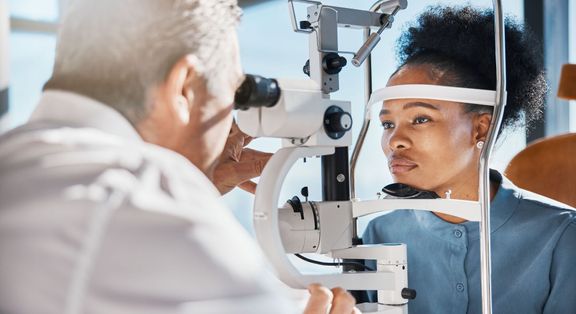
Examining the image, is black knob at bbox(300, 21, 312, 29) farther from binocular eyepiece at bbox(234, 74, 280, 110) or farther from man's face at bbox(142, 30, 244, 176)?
man's face at bbox(142, 30, 244, 176)

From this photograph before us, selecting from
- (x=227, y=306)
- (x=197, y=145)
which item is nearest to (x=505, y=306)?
(x=197, y=145)

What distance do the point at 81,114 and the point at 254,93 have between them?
32 centimetres

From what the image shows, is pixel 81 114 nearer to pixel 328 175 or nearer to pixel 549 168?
pixel 328 175

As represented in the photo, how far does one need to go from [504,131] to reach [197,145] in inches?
41.7

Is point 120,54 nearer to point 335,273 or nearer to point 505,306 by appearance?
point 335,273

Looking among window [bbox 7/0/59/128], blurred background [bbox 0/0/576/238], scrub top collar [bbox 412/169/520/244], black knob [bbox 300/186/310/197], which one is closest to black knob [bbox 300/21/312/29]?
blurred background [bbox 0/0/576/238]

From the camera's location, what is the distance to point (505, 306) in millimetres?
1524

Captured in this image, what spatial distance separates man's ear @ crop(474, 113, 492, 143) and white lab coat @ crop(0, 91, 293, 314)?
105 centimetres

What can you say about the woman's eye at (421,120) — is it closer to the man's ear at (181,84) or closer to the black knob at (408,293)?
the black knob at (408,293)

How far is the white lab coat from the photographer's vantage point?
23.4 inches

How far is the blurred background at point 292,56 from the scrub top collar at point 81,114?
2.00 ft

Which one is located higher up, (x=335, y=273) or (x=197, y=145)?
(x=197, y=145)

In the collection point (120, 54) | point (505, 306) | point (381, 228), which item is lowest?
point (505, 306)

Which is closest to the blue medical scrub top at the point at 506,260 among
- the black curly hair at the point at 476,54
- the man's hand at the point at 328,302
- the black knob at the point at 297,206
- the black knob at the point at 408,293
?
the black curly hair at the point at 476,54
